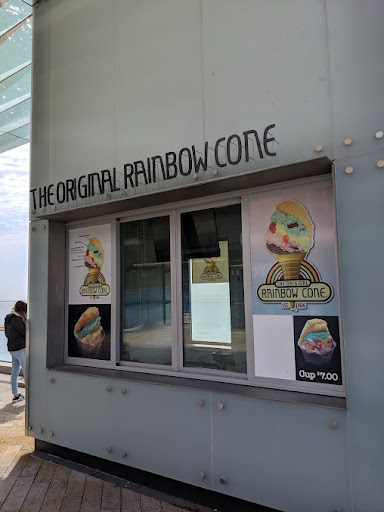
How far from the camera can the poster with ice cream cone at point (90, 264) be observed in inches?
163

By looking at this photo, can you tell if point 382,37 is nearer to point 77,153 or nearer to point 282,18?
point 282,18

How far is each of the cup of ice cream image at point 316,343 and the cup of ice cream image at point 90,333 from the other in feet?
7.22

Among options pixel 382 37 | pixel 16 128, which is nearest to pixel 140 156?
pixel 382 37

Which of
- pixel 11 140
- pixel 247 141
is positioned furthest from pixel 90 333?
pixel 11 140

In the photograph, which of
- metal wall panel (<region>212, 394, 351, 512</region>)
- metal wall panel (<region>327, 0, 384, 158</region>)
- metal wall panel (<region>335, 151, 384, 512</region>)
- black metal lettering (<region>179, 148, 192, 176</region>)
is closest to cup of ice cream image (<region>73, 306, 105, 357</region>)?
metal wall panel (<region>212, 394, 351, 512</region>)

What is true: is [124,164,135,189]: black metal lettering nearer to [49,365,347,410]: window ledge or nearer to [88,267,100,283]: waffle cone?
[88,267,100,283]: waffle cone

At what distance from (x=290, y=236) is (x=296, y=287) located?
0.41 metres

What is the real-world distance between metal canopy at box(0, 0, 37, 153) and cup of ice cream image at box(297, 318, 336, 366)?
202 inches

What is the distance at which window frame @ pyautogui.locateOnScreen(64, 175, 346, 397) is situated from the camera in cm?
295

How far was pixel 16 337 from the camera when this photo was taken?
636 cm

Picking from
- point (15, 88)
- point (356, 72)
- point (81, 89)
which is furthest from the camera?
point (15, 88)

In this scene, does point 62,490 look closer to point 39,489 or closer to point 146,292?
point 39,489

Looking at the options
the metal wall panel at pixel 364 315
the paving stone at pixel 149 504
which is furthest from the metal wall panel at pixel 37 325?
Result: the metal wall panel at pixel 364 315

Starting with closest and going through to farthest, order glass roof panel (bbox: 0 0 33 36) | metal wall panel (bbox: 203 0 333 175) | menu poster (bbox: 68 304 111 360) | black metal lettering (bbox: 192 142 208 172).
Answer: metal wall panel (bbox: 203 0 333 175) < black metal lettering (bbox: 192 142 208 172) < menu poster (bbox: 68 304 111 360) < glass roof panel (bbox: 0 0 33 36)
